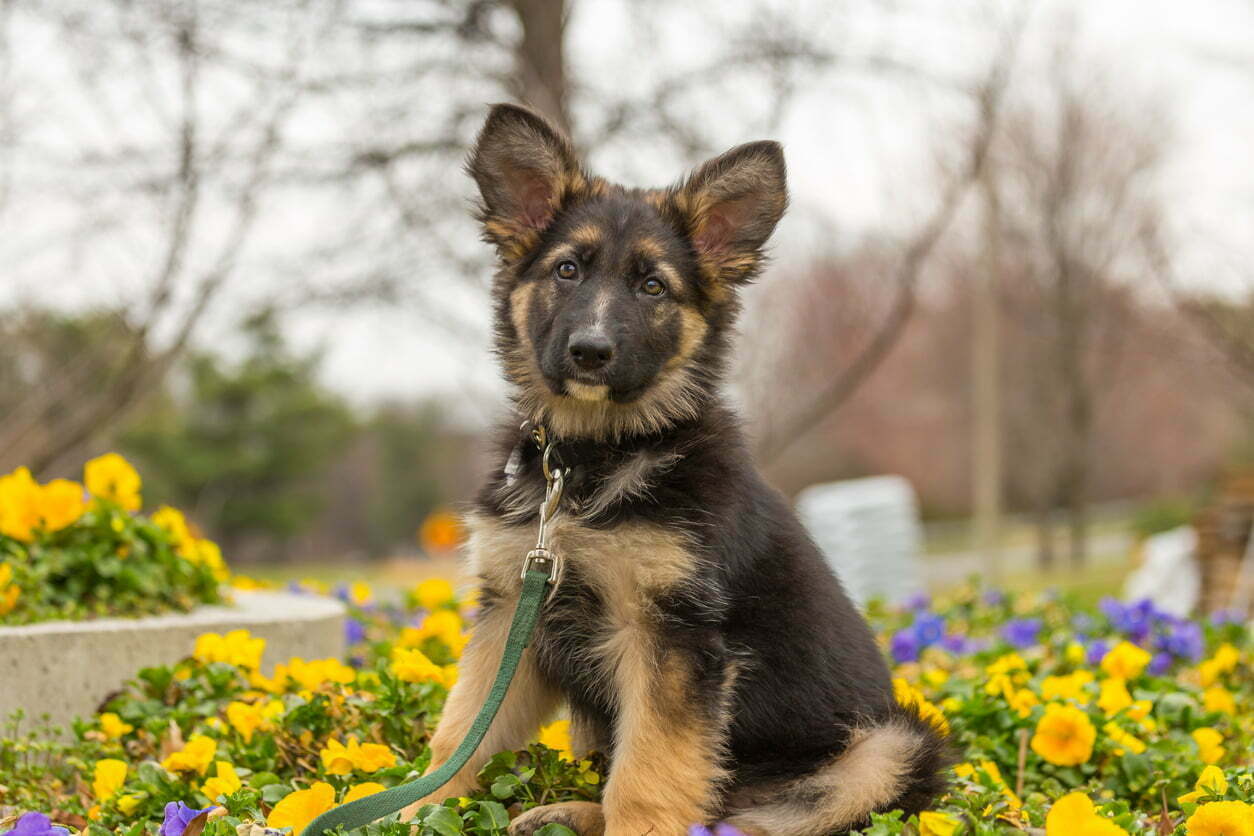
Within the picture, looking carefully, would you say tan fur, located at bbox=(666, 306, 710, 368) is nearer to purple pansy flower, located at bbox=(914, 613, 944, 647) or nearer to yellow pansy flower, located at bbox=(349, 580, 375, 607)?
purple pansy flower, located at bbox=(914, 613, 944, 647)

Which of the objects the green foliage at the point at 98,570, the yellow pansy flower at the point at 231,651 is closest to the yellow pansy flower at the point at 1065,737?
the yellow pansy flower at the point at 231,651

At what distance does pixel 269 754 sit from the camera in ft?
12.6

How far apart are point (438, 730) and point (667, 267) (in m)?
1.62

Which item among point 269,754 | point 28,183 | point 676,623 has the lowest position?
point 269,754

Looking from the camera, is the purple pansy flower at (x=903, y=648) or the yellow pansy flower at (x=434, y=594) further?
the yellow pansy flower at (x=434, y=594)

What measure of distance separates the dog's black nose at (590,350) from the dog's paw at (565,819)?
1268mm

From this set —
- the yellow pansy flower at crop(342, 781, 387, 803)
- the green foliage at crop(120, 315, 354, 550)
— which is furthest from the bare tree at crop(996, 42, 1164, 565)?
the green foliage at crop(120, 315, 354, 550)

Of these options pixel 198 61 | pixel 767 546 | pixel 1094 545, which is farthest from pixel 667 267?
pixel 1094 545

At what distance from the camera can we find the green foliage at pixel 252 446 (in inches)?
1417

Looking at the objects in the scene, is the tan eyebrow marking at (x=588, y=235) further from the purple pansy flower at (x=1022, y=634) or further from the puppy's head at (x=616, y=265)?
the purple pansy flower at (x=1022, y=634)

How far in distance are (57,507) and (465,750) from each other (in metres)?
2.70

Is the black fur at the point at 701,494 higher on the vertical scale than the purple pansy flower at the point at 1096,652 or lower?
higher

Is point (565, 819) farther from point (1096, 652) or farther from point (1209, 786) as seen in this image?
point (1096, 652)

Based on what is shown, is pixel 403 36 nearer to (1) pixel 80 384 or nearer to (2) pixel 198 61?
(2) pixel 198 61
